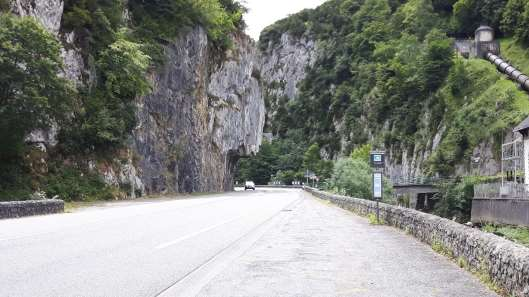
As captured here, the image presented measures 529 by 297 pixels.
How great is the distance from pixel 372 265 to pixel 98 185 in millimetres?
28750

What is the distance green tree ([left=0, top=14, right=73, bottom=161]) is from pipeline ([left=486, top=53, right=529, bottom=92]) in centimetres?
6707

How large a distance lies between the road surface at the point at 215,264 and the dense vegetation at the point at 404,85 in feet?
115

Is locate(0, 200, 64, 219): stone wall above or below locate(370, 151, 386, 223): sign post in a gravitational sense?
below

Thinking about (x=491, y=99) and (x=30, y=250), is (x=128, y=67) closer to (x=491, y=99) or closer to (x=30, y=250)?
(x=30, y=250)

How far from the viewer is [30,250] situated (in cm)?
967

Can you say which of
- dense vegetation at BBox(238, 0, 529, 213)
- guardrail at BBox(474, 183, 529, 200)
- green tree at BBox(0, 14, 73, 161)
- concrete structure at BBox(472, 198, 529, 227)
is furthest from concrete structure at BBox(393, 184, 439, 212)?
green tree at BBox(0, 14, 73, 161)

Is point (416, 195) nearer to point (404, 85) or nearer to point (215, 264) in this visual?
point (404, 85)

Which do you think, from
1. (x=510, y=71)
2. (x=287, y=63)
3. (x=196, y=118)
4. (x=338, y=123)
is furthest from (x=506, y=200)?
(x=287, y=63)

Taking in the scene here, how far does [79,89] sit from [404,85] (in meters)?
77.4

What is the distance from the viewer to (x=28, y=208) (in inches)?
786

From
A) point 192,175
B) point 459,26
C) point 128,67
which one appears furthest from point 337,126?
point 128,67

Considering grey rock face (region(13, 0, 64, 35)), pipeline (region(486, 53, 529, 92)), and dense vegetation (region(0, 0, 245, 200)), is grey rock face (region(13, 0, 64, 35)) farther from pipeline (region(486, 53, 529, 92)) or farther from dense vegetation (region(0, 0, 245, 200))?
pipeline (region(486, 53, 529, 92))

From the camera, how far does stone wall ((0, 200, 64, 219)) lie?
18436 millimetres

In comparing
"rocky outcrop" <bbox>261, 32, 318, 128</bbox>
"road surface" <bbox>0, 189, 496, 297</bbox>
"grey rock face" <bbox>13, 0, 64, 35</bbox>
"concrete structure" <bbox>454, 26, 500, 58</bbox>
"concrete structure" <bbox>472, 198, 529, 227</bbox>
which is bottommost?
"concrete structure" <bbox>472, 198, 529, 227</bbox>
